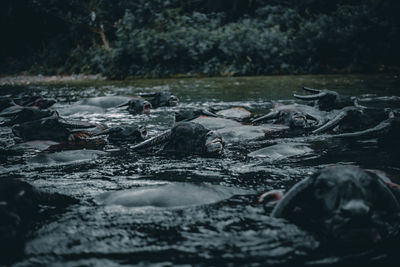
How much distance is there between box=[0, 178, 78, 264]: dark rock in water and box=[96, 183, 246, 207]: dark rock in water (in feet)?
1.24

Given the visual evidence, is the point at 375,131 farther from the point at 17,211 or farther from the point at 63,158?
the point at 17,211

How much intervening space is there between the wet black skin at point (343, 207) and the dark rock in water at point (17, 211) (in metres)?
1.72

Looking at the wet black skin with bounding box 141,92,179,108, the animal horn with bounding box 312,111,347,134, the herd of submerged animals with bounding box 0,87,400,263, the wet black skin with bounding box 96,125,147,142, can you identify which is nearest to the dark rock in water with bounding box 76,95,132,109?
the herd of submerged animals with bounding box 0,87,400,263

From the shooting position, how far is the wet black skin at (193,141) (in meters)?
4.88

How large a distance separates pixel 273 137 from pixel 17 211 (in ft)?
13.4

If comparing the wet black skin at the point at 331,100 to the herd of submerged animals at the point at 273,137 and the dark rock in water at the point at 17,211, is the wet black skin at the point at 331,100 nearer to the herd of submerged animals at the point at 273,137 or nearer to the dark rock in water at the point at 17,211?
the herd of submerged animals at the point at 273,137

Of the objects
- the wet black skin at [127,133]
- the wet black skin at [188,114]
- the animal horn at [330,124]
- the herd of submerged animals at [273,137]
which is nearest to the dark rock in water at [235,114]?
the herd of submerged animals at [273,137]

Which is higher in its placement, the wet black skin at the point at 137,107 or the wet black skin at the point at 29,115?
the wet black skin at the point at 29,115

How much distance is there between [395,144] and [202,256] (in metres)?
3.66

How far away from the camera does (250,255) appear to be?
90.1 inches

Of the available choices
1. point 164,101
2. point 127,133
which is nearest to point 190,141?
point 127,133

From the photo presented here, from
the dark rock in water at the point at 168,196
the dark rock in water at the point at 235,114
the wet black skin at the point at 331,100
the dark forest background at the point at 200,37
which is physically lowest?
the dark rock in water at the point at 235,114

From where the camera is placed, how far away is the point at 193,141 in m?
4.97

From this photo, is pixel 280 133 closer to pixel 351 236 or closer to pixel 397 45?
pixel 351 236
